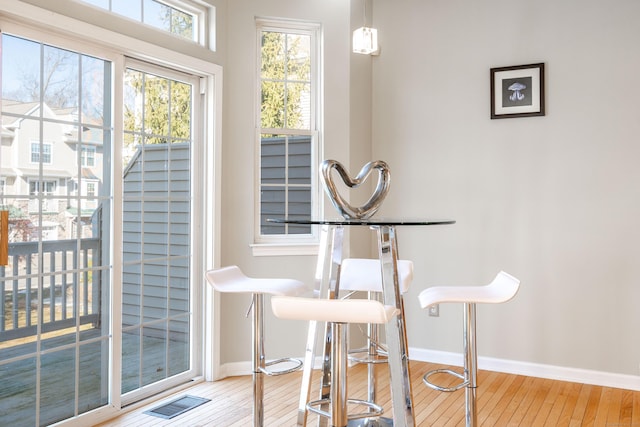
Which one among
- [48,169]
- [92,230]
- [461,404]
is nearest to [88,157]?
[48,169]

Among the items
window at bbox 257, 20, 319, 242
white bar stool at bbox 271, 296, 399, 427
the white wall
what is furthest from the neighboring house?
the white wall

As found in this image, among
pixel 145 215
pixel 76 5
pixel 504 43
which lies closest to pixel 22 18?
pixel 76 5

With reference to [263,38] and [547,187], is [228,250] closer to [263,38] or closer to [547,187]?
[263,38]

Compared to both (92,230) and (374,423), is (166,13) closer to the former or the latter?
(92,230)

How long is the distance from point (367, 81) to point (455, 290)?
233 cm

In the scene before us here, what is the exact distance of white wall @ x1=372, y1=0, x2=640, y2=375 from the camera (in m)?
3.63

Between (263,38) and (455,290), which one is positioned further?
(263,38)

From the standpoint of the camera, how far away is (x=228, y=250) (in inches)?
149

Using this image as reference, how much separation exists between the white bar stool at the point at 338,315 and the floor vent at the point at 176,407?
49.1 inches

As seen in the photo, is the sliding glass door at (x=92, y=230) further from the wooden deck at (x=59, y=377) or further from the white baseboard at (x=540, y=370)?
the white baseboard at (x=540, y=370)

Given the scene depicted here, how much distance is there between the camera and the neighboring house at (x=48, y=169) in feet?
8.46

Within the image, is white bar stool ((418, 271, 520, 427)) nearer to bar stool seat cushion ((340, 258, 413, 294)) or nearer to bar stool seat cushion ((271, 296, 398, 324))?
bar stool seat cushion ((340, 258, 413, 294))


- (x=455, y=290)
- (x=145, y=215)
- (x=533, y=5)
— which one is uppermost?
(x=533, y=5)

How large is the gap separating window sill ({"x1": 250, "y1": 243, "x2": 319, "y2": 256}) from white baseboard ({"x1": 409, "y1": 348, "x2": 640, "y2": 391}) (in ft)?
3.93
